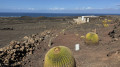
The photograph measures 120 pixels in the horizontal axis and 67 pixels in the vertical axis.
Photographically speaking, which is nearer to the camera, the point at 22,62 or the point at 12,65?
the point at 12,65

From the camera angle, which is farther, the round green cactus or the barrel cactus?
the barrel cactus

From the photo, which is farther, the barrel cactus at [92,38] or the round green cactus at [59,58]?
the barrel cactus at [92,38]

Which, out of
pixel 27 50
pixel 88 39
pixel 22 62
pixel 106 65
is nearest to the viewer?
pixel 106 65

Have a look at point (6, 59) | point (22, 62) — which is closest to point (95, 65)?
point (22, 62)

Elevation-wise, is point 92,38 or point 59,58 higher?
point 59,58

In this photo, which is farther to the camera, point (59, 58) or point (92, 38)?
point (92, 38)

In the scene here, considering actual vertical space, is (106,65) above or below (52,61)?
below

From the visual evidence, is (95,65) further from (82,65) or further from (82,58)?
(82,58)

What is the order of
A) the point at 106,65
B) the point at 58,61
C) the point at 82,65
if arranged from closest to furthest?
the point at 58,61 → the point at 106,65 → the point at 82,65

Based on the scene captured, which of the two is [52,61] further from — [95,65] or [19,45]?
[19,45]

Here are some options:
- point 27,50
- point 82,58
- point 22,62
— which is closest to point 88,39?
point 82,58

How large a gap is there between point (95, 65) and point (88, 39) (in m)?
4.76

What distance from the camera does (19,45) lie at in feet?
33.4

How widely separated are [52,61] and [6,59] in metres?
3.72
